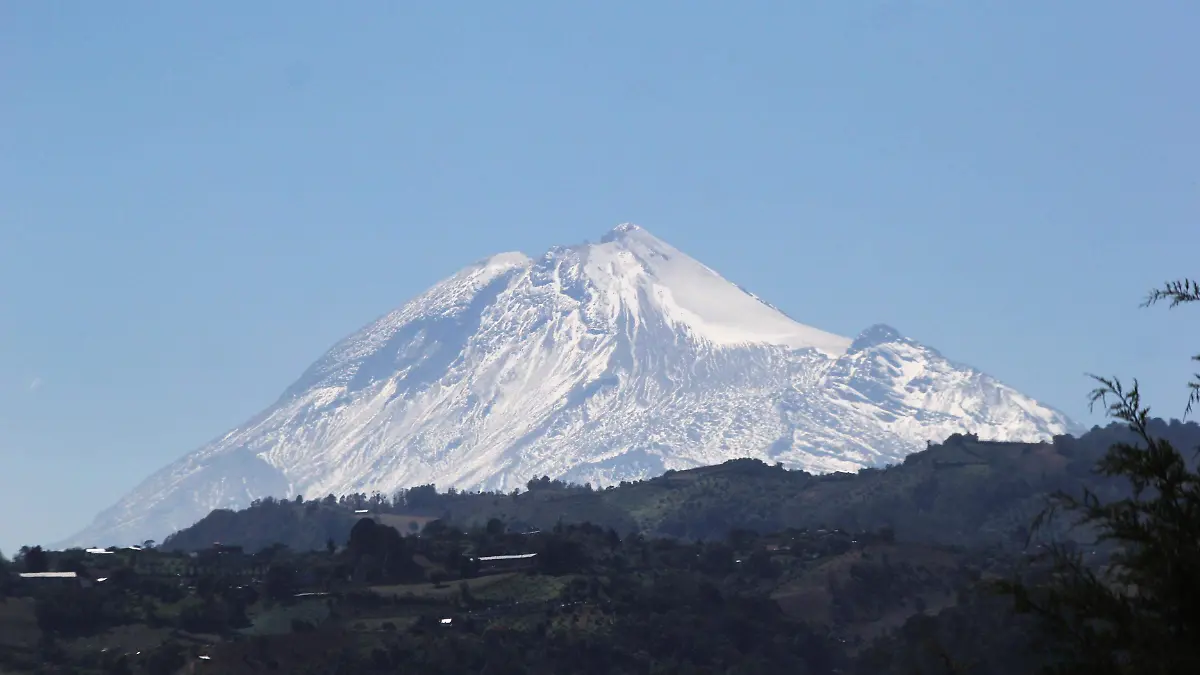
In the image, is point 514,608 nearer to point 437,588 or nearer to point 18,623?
point 437,588

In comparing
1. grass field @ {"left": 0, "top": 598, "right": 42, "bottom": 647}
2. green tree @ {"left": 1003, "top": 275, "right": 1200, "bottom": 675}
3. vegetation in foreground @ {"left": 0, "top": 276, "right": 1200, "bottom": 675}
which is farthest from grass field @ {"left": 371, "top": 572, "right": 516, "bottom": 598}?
green tree @ {"left": 1003, "top": 275, "right": 1200, "bottom": 675}

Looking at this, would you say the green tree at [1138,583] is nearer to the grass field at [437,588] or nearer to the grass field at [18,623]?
the grass field at [18,623]

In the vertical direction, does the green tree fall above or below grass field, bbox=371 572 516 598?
below

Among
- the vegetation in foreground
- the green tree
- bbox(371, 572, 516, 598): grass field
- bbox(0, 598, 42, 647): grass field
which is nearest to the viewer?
the green tree

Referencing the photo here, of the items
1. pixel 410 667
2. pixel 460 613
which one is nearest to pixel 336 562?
pixel 460 613

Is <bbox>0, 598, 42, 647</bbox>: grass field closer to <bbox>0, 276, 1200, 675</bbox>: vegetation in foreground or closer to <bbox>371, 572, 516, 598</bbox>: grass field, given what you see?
<bbox>0, 276, 1200, 675</bbox>: vegetation in foreground

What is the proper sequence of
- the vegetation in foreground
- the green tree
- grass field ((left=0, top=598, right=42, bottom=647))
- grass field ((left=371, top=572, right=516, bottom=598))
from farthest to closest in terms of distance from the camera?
grass field ((left=371, top=572, right=516, bottom=598)) → grass field ((left=0, top=598, right=42, bottom=647)) → the vegetation in foreground → the green tree

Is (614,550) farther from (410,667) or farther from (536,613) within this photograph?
(410,667)

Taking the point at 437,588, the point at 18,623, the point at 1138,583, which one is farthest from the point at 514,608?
the point at 1138,583

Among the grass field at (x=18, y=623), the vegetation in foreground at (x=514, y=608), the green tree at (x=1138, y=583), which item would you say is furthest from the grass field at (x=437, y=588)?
the green tree at (x=1138, y=583)
